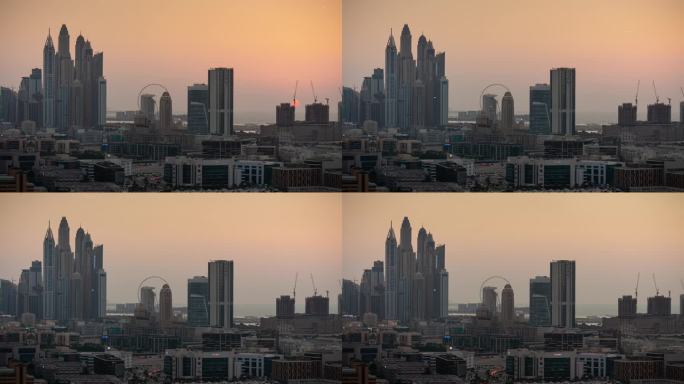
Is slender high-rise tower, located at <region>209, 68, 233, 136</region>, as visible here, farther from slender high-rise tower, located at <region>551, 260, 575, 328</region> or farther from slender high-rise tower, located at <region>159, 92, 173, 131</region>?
slender high-rise tower, located at <region>551, 260, 575, 328</region>

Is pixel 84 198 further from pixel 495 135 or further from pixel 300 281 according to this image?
pixel 495 135

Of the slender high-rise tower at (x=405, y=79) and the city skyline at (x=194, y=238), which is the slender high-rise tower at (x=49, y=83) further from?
the slender high-rise tower at (x=405, y=79)

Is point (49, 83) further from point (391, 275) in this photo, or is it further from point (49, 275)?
point (391, 275)

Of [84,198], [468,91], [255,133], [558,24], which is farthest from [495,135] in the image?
[84,198]

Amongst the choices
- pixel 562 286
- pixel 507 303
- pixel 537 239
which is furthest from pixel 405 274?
pixel 562 286

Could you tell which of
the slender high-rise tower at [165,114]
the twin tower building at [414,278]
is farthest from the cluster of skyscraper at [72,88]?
the twin tower building at [414,278]
